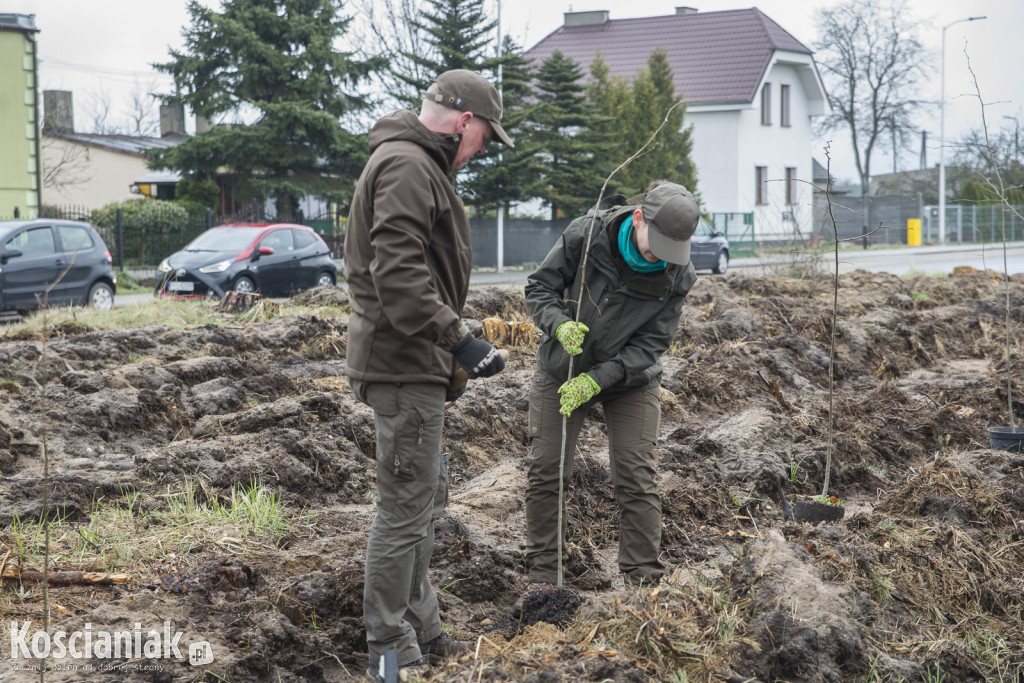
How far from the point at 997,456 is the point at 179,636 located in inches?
174

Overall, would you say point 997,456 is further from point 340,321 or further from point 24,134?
point 24,134

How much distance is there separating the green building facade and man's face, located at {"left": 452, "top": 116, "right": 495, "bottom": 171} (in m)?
23.2

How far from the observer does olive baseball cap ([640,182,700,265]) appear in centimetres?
355

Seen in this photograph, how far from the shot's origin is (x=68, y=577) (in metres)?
3.65

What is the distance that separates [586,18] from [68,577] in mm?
38274

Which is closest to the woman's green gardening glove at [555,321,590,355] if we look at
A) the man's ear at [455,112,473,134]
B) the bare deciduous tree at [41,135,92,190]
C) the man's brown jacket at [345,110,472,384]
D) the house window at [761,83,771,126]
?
the man's brown jacket at [345,110,472,384]

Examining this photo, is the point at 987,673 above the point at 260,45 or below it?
below

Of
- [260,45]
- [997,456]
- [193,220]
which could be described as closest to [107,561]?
[997,456]

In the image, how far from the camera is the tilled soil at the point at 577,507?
3145 millimetres

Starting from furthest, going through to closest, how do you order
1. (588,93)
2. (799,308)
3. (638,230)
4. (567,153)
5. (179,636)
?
(588,93) → (567,153) → (799,308) → (638,230) → (179,636)

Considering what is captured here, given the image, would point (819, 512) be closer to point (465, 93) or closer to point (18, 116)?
point (465, 93)

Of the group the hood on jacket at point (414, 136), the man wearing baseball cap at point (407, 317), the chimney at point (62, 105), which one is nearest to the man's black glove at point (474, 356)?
the man wearing baseball cap at point (407, 317)

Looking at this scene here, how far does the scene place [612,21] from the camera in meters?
38.5

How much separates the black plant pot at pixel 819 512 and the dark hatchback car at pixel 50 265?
35.0ft
